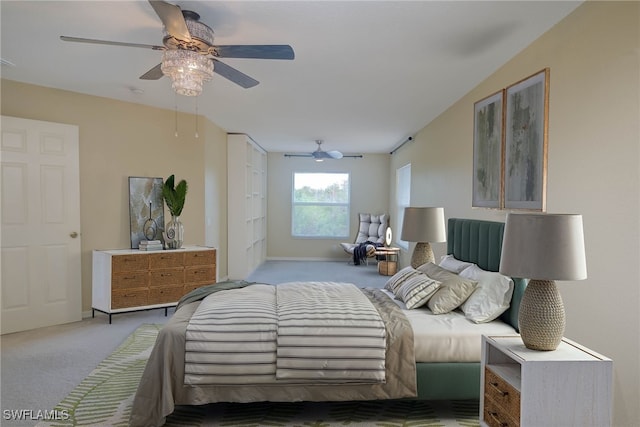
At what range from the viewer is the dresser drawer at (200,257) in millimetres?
4609

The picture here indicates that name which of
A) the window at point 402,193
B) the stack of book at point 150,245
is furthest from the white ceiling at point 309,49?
the window at point 402,193

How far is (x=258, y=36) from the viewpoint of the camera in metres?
2.73

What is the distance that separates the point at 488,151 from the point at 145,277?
12.3 ft

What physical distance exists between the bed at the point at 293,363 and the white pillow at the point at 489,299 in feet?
0.27

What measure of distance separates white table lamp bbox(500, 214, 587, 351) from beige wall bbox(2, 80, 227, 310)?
421 centimetres

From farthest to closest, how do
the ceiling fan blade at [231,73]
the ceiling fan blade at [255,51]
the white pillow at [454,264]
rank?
the white pillow at [454,264] → the ceiling fan blade at [231,73] → the ceiling fan blade at [255,51]

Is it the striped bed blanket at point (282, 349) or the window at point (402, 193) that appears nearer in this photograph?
the striped bed blanket at point (282, 349)

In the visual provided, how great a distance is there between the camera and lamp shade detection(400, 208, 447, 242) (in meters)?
3.59

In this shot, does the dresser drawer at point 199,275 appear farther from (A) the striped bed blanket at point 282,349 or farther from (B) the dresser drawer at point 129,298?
(A) the striped bed blanket at point 282,349

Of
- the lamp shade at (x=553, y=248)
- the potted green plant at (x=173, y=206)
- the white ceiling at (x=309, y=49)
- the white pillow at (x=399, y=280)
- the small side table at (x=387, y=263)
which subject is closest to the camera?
the lamp shade at (x=553, y=248)

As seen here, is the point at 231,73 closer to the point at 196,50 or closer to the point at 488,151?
the point at 196,50

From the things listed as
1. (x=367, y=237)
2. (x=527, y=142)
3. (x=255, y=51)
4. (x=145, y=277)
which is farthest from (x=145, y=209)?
(x=367, y=237)

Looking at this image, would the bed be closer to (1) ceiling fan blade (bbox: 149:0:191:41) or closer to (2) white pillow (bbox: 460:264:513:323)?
(2) white pillow (bbox: 460:264:513:323)

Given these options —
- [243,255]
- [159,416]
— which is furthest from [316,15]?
[243,255]
